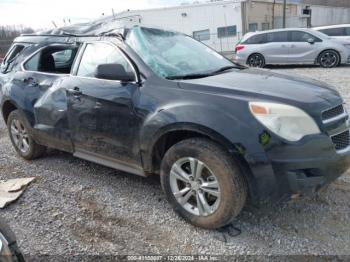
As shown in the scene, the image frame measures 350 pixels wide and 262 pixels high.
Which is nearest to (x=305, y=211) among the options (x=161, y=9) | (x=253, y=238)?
(x=253, y=238)

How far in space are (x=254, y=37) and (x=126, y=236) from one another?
13054 mm

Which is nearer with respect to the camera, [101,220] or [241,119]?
[241,119]

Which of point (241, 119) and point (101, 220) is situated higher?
point (241, 119)

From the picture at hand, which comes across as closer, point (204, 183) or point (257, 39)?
point (204, 183)

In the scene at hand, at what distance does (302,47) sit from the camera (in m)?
13.6

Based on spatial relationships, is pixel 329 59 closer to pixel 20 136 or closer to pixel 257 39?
pixel 257 39

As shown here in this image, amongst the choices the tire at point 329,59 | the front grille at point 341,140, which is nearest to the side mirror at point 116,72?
the front grille at point 341,140

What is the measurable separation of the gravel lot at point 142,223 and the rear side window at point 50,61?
144cm

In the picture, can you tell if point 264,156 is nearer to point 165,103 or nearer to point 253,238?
point 253,238

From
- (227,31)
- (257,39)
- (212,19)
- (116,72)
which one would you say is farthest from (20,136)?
(227,31)

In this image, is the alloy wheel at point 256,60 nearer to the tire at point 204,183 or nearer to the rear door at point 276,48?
Result: the rear door at point 276,48

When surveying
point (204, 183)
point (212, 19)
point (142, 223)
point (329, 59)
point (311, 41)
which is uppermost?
point (204, 183)

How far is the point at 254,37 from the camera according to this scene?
1463 cm

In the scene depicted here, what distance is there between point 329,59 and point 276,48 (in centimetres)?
202
